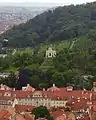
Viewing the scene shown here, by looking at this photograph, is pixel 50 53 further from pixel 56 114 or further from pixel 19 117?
pixel 19 117

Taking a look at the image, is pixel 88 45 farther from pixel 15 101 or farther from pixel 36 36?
pixel 15 101

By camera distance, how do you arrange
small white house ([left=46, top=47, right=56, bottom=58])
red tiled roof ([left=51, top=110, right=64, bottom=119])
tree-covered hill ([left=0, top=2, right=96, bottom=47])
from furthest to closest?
tree-covered hill ([left=0, top=2, right=96, bottom=47])
small white house ([left=46, top=47, right=56, bottom=58])
red tiled roof ([left=51, top=110, right=64, bottom=119])

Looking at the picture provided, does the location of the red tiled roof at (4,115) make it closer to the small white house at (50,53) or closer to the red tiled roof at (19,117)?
the red tiled roof at (19,117)

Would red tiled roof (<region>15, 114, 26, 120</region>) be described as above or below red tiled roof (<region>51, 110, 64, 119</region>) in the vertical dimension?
above

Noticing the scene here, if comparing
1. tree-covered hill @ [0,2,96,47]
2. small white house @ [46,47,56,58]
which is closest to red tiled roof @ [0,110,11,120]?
small white house @ [46,47,56,58]

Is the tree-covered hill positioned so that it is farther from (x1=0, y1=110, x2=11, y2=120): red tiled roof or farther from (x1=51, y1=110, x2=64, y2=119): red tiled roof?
(x1=0, y1=110, x2=11, y2=120): red tiled roof

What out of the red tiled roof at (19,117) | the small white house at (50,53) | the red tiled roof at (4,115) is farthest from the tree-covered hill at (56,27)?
the red tiled roof at (19,117)

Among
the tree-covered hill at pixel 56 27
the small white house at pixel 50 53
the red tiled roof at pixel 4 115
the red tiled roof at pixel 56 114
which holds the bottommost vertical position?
the tree-covered hill at pixel 56 27

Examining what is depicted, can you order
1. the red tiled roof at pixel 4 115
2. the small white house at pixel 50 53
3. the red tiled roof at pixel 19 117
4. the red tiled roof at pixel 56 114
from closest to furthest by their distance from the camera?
the red tiled roof at pixel 4 115
the red tiled roof at pixel 19 117
the red tiled roof at pixel 56 114
the small white house at pixel 50 53
